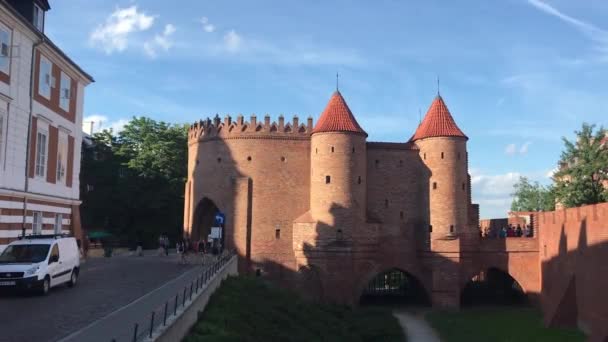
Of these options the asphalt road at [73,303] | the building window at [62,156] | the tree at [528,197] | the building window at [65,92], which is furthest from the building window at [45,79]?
the tree at [528,197]

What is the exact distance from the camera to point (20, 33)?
21578mm

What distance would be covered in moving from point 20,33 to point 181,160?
30.0 metres

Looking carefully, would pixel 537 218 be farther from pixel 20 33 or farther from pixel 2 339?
pixel 2 339

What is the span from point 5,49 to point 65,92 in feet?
18.6

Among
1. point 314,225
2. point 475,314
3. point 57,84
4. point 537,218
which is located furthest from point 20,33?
point 537,218

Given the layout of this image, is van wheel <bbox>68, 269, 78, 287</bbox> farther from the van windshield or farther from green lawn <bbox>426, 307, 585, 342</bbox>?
green lawn <bbox>426, 307, 585, 342</bbox>

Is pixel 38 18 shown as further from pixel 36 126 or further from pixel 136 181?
pixel 136 181

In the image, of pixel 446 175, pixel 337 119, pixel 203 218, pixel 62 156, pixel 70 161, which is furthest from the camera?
pixel 203 218

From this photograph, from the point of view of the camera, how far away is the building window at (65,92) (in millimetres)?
25844

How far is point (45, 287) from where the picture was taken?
1636cm

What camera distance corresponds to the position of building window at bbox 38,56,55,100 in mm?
23547

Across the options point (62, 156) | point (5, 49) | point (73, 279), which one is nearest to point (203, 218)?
point (62, 156)

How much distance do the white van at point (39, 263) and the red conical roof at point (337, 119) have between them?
22017 mm

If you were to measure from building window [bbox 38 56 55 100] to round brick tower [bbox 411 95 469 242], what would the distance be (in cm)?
2383
